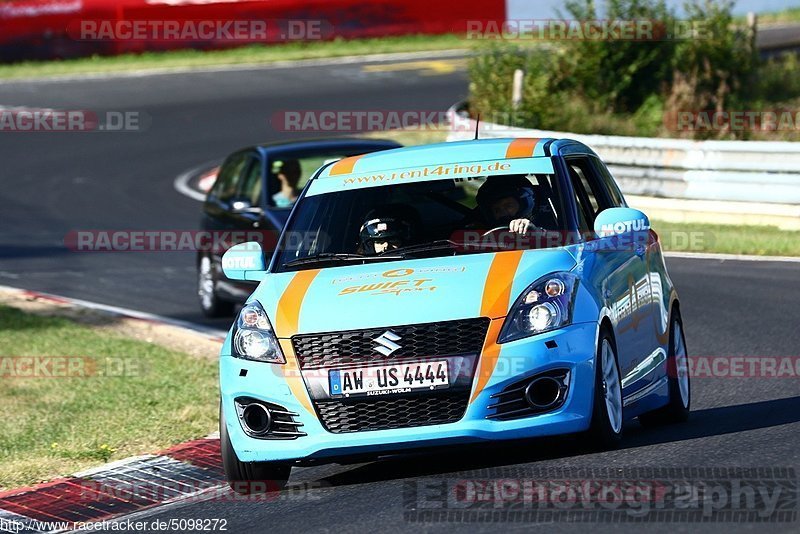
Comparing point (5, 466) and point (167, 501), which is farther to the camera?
point (5, 466)

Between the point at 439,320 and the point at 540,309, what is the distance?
1.67ft

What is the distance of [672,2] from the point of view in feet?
88.9

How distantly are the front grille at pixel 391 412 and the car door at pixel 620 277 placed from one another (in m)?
1.11

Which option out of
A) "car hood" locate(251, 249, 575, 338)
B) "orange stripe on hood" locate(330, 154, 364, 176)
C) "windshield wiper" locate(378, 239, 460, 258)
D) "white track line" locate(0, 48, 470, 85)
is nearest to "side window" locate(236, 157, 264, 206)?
"orange stripe on hood" locate(330, 154, 364, 176)

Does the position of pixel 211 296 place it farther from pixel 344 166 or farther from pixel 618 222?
pixel 618 222

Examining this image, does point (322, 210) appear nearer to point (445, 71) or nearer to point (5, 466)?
point (5, 466)

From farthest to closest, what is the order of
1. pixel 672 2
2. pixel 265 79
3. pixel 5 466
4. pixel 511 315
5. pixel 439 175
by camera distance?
1. pixel 265 79
2. pixel 672 2
3. pixel 5 466
4. pixel 439 175
5. pixel 511 315

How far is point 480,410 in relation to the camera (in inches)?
287

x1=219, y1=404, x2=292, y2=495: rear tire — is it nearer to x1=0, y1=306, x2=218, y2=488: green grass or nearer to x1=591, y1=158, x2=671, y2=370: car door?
x1=0, y1=306, x2=218, y2=488: green grass

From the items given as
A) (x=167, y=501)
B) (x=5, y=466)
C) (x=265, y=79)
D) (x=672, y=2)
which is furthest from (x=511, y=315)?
(x=265, y=79)

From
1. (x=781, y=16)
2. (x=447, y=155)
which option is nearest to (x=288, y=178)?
(x=447, y=155)

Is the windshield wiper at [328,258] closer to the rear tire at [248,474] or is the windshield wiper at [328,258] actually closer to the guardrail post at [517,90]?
the rear tire at [248,474]

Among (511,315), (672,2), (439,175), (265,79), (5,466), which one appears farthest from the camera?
(265,79)

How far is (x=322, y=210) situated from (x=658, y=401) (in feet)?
7.31
